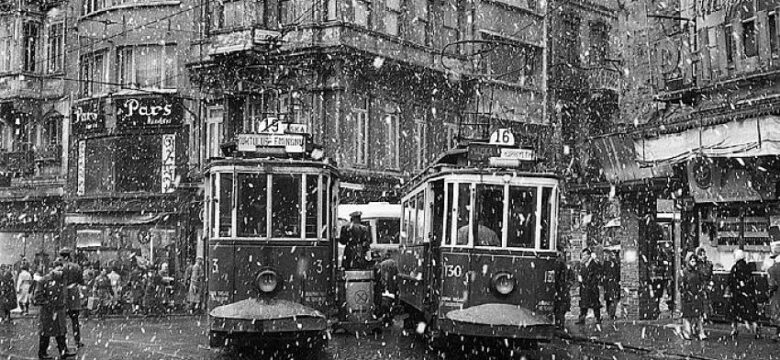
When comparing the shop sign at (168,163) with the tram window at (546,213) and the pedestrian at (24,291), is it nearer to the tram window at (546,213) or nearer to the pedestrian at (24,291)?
the pedestrian at (24,291)

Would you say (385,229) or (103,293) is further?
(385,229)

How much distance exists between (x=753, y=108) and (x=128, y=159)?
23224 mm

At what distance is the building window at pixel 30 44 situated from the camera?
39469 mm

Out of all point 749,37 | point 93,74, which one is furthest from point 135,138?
point 749,37

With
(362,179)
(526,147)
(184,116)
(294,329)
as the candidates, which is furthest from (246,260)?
(184,116)

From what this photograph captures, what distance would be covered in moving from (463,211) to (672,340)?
568 centimetres

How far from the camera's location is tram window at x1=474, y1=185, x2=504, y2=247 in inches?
583

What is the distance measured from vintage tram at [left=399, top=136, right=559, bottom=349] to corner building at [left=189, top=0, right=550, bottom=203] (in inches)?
555

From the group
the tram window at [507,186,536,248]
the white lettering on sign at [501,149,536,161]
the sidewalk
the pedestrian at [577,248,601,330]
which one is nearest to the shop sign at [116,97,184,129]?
the pedestrian at [577,248,601,330]

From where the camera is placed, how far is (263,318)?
46.6ft

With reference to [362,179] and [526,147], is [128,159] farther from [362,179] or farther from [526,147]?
[526,147]

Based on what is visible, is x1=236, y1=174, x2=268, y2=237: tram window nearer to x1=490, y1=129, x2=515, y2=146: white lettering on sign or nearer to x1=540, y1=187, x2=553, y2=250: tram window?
x1=490, y1=129, x2=515, y2=146: white lettering on sign

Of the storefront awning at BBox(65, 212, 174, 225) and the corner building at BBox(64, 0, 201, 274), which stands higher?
the corner building at BBox(64, 0, 201, 274)

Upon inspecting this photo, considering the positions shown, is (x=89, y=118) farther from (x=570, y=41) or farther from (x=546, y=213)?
(x=546, y=213)
